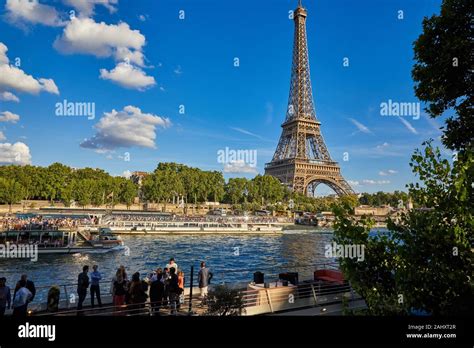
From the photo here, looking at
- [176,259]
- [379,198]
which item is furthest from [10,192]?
[379,198]

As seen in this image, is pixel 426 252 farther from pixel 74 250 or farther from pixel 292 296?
pixel 74 250

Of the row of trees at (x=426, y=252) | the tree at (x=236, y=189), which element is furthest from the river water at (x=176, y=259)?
the tree at (x=236, y=189)

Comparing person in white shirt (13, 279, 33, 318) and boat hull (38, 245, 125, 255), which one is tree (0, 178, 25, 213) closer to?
boat hull (38, 245, 125, 255)

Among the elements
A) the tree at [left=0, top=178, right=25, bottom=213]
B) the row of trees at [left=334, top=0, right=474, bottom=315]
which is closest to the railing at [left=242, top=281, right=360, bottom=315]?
the row of trees at [left=334, top=0, right=474, bottom=315]

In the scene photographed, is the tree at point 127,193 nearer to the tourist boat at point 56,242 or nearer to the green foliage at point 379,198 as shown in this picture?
the tourist boat at point 56,242

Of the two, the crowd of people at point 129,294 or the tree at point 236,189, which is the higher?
the tree at point 236,189

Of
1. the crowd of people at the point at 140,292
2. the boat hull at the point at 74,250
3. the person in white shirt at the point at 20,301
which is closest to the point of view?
the person in white shirt at the point at 20,301

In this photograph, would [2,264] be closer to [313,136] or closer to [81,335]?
[81,335]
